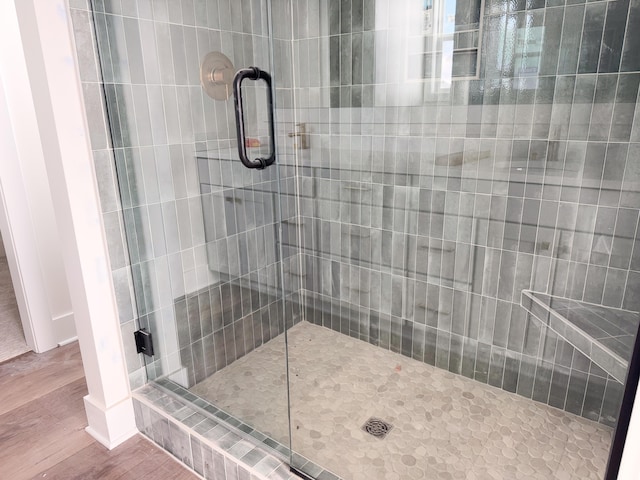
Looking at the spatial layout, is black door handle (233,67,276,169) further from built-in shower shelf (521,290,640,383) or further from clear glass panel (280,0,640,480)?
built-in shower shelf (521,290,640,383)

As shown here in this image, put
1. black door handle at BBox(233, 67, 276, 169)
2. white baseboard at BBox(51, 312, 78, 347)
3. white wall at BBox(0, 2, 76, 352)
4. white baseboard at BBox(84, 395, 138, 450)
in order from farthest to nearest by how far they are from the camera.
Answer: white baseboard at BBox(51, 312, 78, 347) < white wall at BBox(0, 2, 76, 352) < white baseboard at BBox(84, 395, 138, 450) < black door handle at BBox(233, 67, 276, 169)

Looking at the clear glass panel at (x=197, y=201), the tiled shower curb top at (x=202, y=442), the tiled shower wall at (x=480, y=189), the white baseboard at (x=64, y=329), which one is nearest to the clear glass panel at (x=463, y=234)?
the tiled shower wall at (x=480, y=189)

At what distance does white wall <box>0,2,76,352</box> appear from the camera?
206cm

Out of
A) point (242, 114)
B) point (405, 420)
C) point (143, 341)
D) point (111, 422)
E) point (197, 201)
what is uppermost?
point (242, 114)

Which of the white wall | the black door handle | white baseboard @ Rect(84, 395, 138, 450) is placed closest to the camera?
the black door handle

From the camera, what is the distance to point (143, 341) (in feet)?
5.68

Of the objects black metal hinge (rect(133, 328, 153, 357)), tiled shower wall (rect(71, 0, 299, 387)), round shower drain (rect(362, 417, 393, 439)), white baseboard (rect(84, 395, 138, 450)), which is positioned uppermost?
tiled shower wall (rect(71, 0, 299, 387))

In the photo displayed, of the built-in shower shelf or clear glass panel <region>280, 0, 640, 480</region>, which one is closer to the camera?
the built-in shower shelf

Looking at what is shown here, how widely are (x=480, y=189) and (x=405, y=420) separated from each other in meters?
1.03

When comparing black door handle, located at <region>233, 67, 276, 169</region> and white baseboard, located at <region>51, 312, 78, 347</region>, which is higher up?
black door handle, located at <region>233, 67, 276, 169</region>

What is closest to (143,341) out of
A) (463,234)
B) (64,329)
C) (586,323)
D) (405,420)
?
(64,329)

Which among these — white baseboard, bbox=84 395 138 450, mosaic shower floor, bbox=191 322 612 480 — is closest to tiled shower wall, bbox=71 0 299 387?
white baseboard, bbox=84 395 138 450

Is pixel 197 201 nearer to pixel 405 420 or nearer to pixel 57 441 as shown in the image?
pixel 57 441

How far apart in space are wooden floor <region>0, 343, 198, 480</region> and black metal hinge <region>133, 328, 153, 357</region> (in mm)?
345
